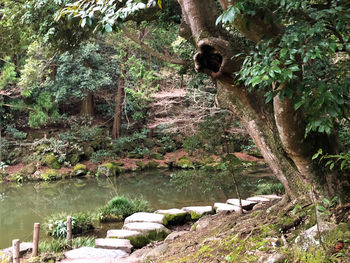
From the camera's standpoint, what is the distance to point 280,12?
1734 mm

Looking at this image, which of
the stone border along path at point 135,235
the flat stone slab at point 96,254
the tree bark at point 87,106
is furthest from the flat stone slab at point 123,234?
the tree bark at point 87,106

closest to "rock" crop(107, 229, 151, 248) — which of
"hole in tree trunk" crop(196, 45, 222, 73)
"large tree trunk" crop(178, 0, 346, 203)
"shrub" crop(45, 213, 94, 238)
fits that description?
"shrub" crop(45, 213, 94, 238)

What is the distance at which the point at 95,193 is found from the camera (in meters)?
9.16

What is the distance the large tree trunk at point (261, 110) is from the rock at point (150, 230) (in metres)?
2.49

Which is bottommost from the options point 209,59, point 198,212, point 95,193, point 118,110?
point 95,193

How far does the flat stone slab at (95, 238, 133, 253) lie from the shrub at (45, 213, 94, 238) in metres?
1.25


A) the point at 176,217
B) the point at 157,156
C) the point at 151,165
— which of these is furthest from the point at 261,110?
the point at 157,156

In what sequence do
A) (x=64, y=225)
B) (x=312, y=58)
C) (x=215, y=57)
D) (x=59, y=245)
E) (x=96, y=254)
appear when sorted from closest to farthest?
(x=312, y=58) < (x=215, y=57) < (x=96, y=254) < (x=59, y=245) < (x=64, y=225)

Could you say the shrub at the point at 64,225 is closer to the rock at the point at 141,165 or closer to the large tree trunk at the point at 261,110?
the large tree trunk at the point at 261,110

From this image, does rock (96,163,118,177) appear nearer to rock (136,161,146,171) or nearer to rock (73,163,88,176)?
rock (73,163,88,176)

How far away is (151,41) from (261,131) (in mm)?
7574

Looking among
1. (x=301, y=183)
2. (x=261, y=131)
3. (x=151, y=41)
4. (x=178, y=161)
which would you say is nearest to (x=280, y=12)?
(x=261, y=131)

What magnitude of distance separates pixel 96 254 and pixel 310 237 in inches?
103

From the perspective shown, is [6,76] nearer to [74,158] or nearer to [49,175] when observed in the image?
[74,158]
